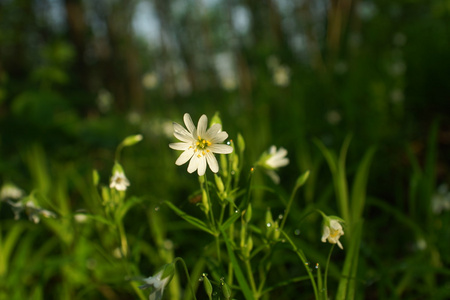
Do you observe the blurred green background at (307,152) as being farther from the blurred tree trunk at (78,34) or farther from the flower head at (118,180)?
the blurred tree trunk at (78,34)

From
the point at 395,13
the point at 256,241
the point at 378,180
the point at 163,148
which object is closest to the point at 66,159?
the point at 163,148

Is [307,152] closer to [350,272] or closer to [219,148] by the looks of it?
[350,272]

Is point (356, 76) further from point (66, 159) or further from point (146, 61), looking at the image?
point (146, 61)

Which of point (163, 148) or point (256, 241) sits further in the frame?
point (163, 148)

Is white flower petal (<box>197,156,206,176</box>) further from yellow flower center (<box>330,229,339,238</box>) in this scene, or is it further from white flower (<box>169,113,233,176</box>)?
yellow flower center (<box>330,229,339,238</box>)

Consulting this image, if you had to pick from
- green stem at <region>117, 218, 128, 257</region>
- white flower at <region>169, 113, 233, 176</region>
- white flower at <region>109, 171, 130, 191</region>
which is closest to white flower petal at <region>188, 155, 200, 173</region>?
white flower at <region>169, 113, 233, 176</region>

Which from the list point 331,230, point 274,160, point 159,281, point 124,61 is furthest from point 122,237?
point 124,61
